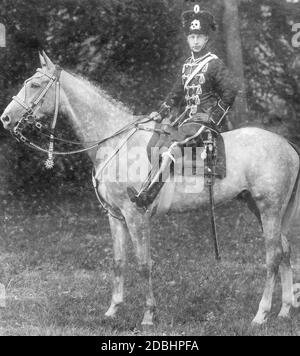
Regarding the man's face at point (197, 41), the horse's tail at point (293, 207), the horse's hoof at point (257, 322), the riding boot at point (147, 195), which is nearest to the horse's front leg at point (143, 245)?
the riding boot at point (147, 195)

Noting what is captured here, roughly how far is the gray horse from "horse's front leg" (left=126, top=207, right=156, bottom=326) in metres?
0.01

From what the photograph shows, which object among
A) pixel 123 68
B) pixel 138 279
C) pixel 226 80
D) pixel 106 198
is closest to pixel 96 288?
pixel 138 279

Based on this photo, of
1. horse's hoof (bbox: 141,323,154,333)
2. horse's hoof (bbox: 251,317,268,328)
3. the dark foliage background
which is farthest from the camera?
the dark foliage background

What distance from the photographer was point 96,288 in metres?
9.05

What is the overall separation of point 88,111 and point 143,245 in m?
1.63

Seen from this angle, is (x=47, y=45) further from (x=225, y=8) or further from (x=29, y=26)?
(x=225, y=8)

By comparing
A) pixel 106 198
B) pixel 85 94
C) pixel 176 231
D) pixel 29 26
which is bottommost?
pixel 176 231

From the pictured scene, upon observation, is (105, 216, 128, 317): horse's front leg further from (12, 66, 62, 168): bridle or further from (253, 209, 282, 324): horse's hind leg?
(253, 209, 282, 324): horse's hind leg

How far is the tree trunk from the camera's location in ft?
38.0

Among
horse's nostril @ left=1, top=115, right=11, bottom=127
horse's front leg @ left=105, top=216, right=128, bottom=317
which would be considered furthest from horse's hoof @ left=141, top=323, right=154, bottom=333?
horse's nostril @ left=1, top=115, right=11, bottom=127

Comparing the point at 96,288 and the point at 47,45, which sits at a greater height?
the point at 47,45

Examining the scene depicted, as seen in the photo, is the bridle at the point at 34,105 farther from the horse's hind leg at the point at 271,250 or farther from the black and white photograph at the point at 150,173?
the horse's hind leg at the point at 271,250

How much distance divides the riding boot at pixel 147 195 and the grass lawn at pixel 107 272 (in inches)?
53.0
